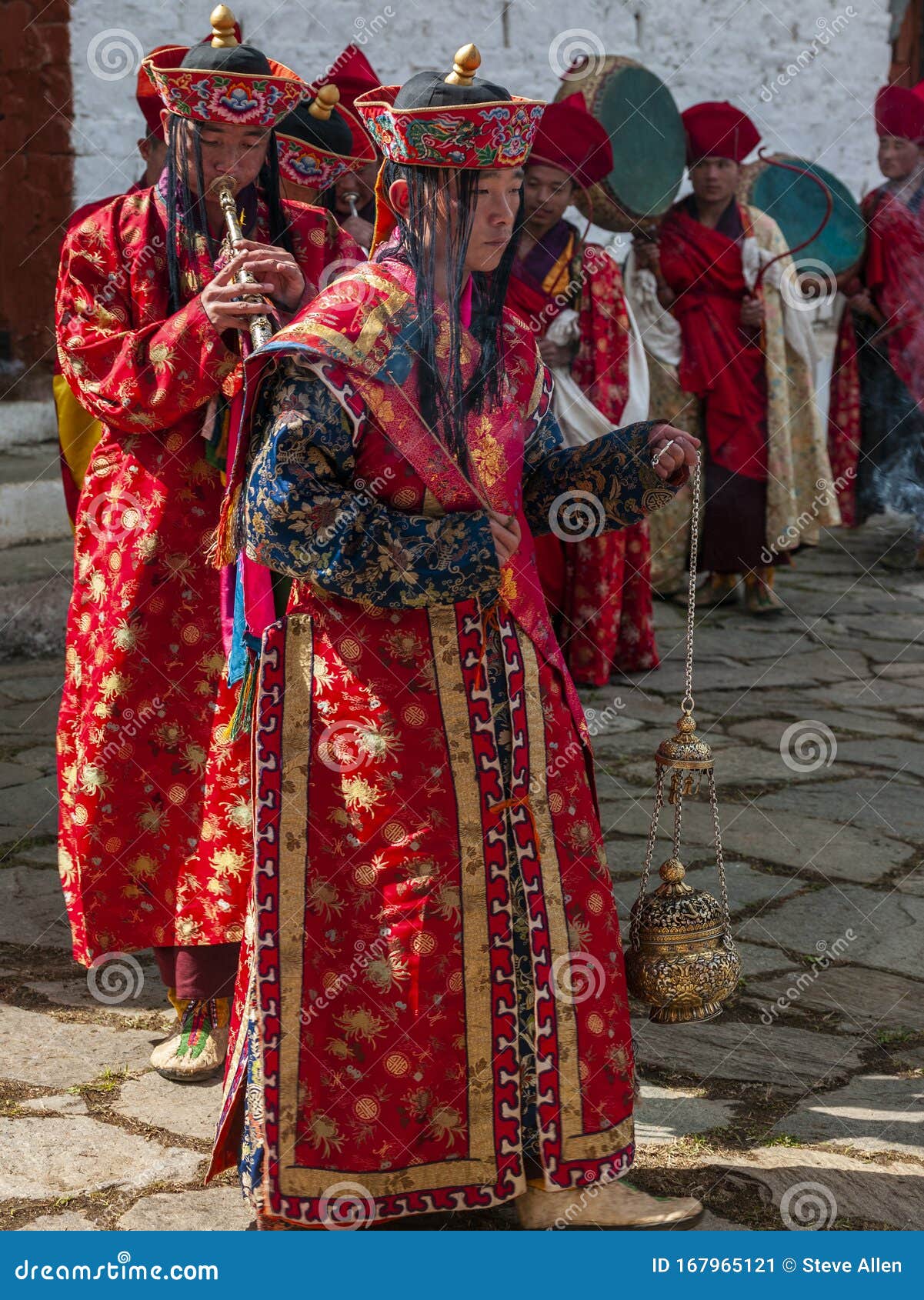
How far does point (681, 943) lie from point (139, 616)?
1239 millimetres

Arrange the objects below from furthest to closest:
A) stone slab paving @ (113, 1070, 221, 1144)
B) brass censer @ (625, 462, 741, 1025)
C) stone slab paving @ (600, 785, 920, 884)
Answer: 1. stone slab paving @ (600, 785, 920, 884)
2. stone slab paving @ (113, 1070, 221, 1144)
3. brass censer @ (625, 462, 741, 1025)

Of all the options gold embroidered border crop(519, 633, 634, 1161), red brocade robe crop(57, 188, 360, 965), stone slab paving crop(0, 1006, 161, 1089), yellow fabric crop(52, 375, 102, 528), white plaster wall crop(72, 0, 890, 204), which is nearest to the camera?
gold embroidered border crop(519, 633, 634, 1161)

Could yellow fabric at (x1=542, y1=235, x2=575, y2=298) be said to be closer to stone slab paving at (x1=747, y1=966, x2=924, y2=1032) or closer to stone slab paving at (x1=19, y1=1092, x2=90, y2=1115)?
stone slab paving at (x1=747, y1=966, x2=924, y2=1032)

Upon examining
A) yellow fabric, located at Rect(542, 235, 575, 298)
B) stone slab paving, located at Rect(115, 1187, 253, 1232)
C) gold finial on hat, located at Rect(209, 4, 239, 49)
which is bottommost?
stone slab paving, located at Rect(115, 1187, 253, 1232)

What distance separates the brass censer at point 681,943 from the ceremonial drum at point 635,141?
4988mm

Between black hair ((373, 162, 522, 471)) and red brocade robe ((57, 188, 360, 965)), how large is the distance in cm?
79

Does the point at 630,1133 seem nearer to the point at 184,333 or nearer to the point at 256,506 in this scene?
the point at 256,506

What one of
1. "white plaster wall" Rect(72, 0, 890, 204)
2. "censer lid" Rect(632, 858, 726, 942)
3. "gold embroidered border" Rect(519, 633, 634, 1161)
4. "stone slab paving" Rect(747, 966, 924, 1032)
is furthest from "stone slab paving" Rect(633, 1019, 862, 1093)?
"white plaster wall" Rect(72, 0, 890, 204)

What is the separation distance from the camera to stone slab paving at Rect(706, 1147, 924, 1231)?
2787 millimetres

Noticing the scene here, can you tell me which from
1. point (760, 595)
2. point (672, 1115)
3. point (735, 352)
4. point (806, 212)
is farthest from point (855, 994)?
point (806, 212)

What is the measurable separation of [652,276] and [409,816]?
229 inches

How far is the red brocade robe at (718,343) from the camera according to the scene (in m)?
7.83

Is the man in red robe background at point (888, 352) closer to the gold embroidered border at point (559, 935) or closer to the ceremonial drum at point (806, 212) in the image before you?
the ceremonial drum at point (806, 212)

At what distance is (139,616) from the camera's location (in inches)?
128
